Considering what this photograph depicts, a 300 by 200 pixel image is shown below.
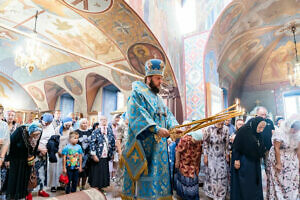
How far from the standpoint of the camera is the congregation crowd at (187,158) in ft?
11.6

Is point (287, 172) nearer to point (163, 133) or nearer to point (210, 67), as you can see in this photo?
point (163, 133)

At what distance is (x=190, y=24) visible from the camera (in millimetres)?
10000

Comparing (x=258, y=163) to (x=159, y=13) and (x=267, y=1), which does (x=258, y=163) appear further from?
(x=267, y=1)

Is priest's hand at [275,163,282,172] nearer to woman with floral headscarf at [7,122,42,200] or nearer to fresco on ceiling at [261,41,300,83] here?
woman with floral headscarf at [7,122,42,200]

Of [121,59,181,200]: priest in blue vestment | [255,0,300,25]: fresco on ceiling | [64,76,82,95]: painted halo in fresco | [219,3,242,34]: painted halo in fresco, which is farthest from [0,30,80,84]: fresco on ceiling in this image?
[121,59,181,200]: priest in blue vestment

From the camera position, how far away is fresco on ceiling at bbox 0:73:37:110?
16.1 metres

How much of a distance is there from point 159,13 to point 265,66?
11178 millimetres

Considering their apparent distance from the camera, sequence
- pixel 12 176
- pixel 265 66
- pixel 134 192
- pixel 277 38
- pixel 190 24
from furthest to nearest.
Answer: pixel 265 66
pixel 277 38
pixel 190 24
pixel 12 176
pixel 134 192

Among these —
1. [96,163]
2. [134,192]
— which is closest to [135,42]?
[96,163]

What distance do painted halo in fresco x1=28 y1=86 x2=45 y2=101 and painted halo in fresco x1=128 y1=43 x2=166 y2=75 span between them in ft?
33.1

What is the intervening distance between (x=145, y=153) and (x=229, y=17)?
9.48 m

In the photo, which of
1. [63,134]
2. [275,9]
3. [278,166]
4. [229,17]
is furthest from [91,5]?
[275,9]

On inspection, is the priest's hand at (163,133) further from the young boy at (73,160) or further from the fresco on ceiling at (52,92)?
the fresco on ceiling at (52,92)

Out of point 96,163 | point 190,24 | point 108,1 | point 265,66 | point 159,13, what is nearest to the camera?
point 96,163
